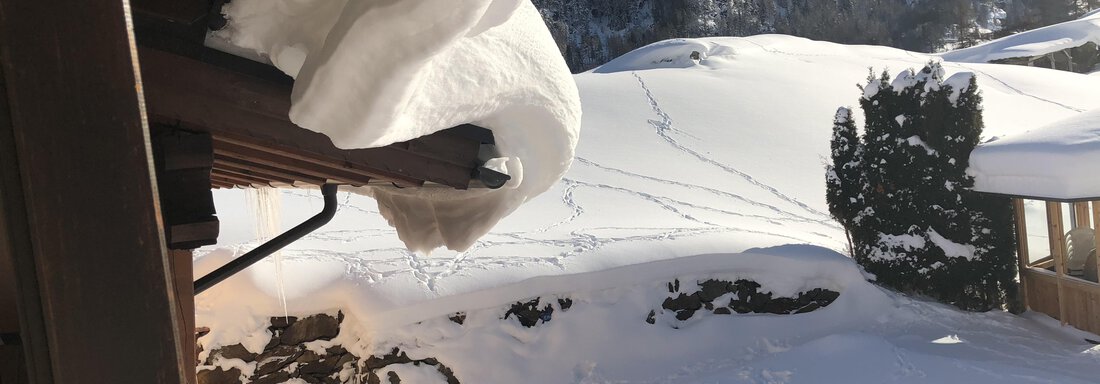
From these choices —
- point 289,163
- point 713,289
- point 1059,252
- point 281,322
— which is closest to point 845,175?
point 1059,252

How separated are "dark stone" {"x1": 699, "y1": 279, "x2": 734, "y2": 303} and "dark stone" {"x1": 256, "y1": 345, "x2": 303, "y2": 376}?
10.3ft

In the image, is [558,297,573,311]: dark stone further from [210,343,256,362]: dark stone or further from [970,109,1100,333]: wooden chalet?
[970,109,1100,333]: wooden chalet

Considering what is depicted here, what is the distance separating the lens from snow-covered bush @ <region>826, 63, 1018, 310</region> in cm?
715

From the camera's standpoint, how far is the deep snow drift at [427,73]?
0.86 meters

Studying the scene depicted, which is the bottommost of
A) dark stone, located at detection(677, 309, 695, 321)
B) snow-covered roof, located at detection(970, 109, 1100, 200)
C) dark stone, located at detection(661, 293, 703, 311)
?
dark stone, located at detection(677, 309, 695, 321)

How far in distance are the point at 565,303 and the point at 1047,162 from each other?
12.8 feet

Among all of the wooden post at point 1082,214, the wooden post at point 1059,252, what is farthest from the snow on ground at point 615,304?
the wooden post at point 1082,214

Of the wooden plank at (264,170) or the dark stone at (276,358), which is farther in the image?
the dark stone at (276,358)

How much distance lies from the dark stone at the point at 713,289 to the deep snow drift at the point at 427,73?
4.99m

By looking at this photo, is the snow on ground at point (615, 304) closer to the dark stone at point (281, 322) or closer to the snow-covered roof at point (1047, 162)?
the dark stone at point (281, 322)

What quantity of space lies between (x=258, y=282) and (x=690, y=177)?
724 cm

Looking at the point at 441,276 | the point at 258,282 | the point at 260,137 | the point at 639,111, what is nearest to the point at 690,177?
the point at 639,111

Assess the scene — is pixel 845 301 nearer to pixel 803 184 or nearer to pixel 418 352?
pixel 418 352

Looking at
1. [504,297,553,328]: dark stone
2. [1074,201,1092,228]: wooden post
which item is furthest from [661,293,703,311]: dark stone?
[1074,201,1092,228]: wooden post
